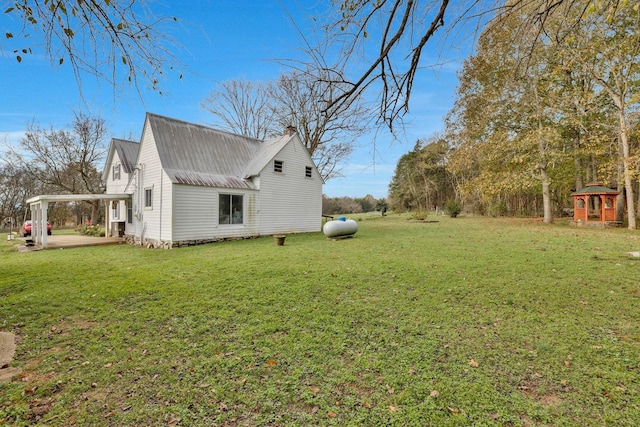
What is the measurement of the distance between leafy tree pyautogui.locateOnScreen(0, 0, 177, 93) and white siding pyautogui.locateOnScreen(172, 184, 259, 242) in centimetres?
964

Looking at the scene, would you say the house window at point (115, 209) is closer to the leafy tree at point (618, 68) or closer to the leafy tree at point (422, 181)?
the leafy tree at point (618, 68)

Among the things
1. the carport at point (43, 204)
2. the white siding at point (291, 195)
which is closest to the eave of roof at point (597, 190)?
the white siding at point (291, 195)

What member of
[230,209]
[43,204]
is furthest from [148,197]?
[43,204]

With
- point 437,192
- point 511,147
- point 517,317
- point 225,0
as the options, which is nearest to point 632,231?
point 511,147

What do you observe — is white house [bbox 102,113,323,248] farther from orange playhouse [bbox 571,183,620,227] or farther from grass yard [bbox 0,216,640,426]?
orange playhouse [bbox 571,183,620,227]

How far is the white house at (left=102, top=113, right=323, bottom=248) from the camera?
12.2 meters

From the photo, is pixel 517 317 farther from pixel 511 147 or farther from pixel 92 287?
pixel 511 147

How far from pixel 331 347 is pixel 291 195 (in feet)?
41.7

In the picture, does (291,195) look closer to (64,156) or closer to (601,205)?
(601,205)

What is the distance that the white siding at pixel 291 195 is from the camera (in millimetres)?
14633

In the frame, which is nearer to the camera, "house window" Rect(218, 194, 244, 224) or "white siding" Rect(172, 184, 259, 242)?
"white siding" Rect(172, 184, 259, 242)

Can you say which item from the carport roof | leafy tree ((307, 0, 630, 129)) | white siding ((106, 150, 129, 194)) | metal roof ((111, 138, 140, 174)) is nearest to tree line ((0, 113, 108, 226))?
white siding ((106, 150, 129, 194))

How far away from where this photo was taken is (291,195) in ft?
51.5

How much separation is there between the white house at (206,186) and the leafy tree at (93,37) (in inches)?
377
